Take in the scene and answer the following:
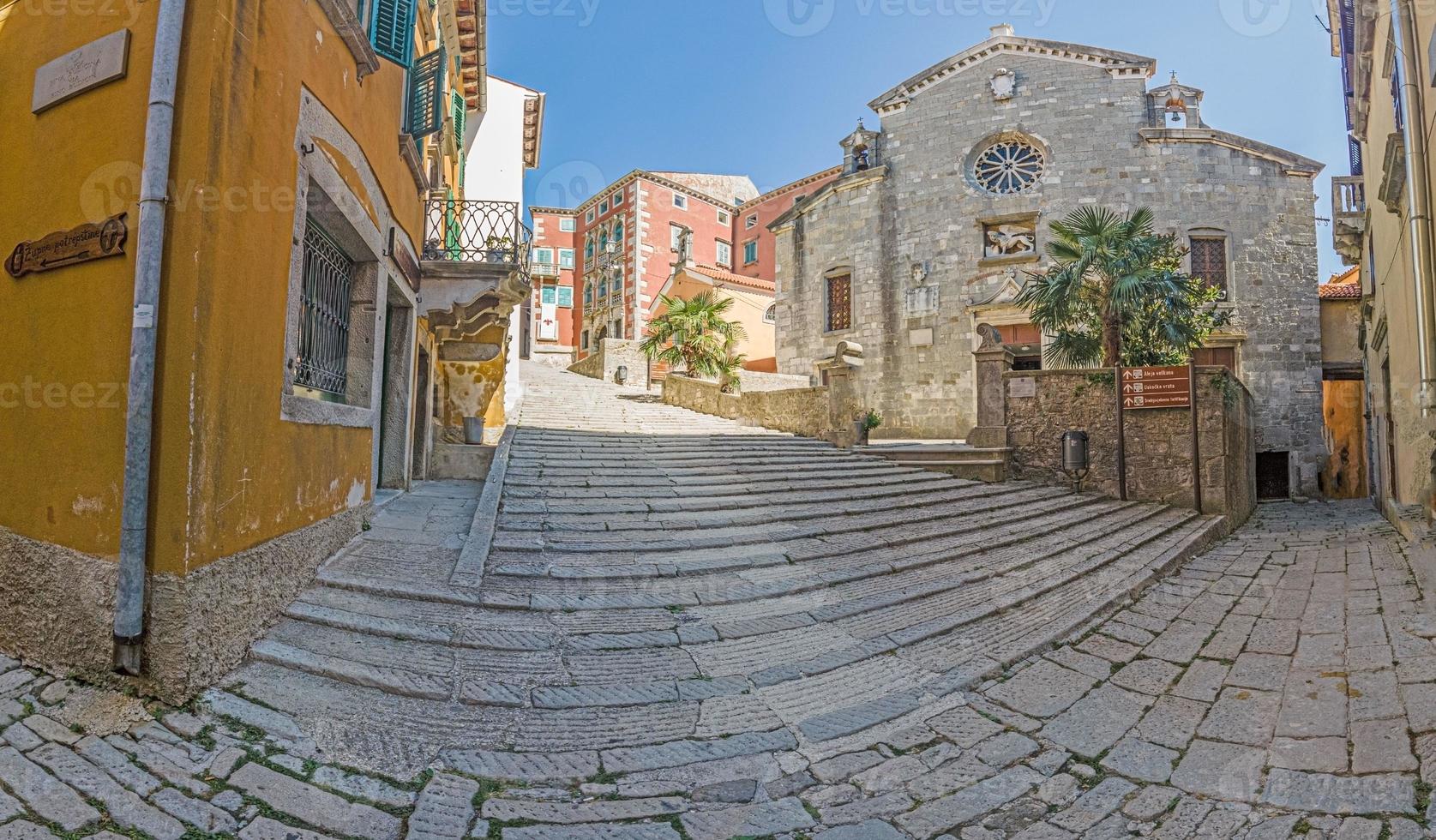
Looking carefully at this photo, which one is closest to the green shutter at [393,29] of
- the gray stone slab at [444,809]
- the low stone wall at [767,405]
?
the gray stone slab at [444,809]

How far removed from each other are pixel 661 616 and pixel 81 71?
14.3 ft

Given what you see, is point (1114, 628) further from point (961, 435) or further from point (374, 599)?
point (961, 435)

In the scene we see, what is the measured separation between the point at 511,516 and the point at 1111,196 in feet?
65.2

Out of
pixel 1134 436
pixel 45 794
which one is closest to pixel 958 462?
pixel 1134 436

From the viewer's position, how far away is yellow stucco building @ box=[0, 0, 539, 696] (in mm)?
2965

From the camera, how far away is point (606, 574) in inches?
196

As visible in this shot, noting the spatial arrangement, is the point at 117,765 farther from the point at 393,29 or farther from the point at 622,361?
the point at 622,361

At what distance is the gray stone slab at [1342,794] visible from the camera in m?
2.56

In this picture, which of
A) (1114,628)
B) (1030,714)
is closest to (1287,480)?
(1114,628)

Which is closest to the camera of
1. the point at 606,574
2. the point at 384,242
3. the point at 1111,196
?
the point at 606,574

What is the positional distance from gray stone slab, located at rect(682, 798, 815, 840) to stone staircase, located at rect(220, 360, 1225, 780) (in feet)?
1.24

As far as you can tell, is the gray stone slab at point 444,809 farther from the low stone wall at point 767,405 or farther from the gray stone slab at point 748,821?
the low stone wall at point 767,405

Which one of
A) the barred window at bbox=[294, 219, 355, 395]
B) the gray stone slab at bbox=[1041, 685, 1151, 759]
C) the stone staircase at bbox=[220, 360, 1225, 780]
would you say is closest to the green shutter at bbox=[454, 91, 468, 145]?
the stone staircase at bbox=[220, 360, 1225, 780]

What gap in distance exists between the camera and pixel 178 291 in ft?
9.91
